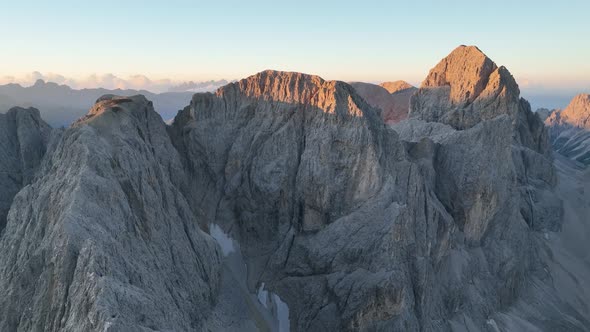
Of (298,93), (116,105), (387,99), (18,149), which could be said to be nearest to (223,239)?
(116,105)

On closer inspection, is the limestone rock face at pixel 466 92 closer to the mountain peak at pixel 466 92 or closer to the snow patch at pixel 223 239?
the mountain peak at pixel 466 92

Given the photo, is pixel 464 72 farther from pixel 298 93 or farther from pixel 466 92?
pixel 298 93

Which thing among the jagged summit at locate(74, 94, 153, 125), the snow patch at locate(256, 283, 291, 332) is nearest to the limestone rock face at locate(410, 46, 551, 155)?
the snow patch at locate(256, 283, 291, 332)

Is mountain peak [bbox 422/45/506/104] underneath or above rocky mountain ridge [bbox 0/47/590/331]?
above

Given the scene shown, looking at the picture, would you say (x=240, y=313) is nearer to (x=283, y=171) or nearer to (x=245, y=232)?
(x=245, y=232)

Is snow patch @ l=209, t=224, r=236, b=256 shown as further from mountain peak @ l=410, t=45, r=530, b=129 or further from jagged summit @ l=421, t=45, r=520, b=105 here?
jagged summit @ l=421, t=45, r=520, b=105

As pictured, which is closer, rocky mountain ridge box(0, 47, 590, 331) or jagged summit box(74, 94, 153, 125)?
rocky mountain ridge box(0, 47, 590, 331)

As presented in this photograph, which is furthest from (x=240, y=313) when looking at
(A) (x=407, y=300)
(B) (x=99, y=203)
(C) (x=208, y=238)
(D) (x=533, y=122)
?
(D) (x=533, y=122)
